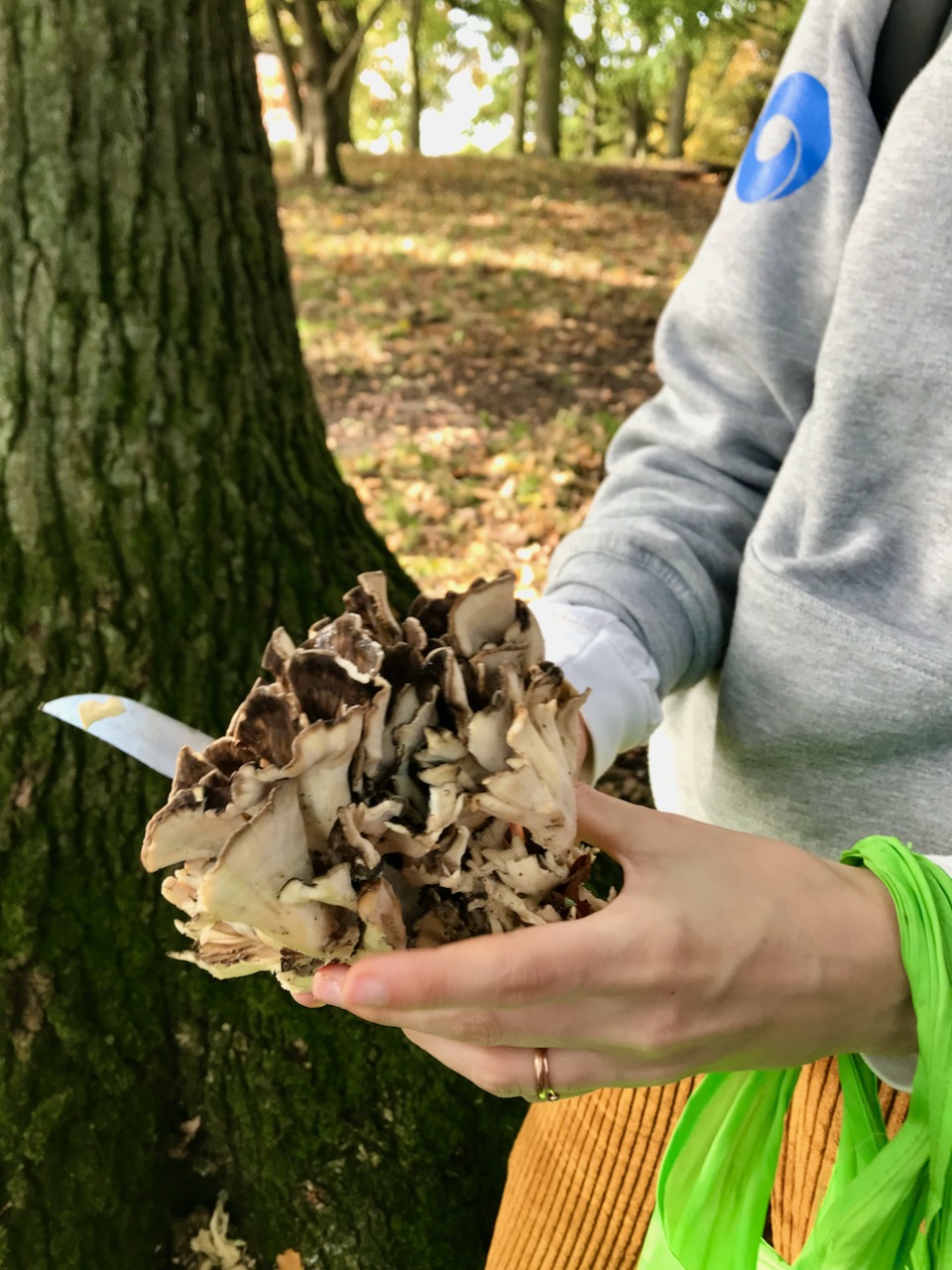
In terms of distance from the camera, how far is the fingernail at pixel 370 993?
104cm

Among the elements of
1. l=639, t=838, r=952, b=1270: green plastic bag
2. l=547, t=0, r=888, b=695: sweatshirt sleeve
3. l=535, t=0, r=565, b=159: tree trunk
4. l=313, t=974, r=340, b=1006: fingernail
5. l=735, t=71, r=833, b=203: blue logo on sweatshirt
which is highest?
l=535, t=0, r=565, b=159: tree trunk

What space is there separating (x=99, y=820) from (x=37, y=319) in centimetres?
122

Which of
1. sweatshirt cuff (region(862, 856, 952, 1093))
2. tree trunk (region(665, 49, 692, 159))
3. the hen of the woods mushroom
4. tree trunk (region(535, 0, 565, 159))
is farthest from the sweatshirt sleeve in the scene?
tree trunk (region(665, 49, 692, 159))

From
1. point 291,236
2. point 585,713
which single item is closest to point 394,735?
point 585,713

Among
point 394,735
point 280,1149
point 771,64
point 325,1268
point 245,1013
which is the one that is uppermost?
point 771,64

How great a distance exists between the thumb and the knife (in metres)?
0.58

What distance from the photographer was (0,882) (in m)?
2.05

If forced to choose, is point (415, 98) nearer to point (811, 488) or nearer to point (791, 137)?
point (791, 137)

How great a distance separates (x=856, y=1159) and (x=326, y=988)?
0.85 m

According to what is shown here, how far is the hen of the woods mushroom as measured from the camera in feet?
3.52

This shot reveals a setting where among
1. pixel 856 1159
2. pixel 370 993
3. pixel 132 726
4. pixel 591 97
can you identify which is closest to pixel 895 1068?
pixel 856 1159

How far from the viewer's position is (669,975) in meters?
1.05

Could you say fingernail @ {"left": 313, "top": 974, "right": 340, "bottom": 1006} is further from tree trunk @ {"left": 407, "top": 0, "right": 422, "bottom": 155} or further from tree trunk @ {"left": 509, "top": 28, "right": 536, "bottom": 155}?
tree trunk @ {"left": 509, "top": 28, "right": 536, "bottom": 155}

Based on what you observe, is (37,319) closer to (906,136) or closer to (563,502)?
(906,136)
